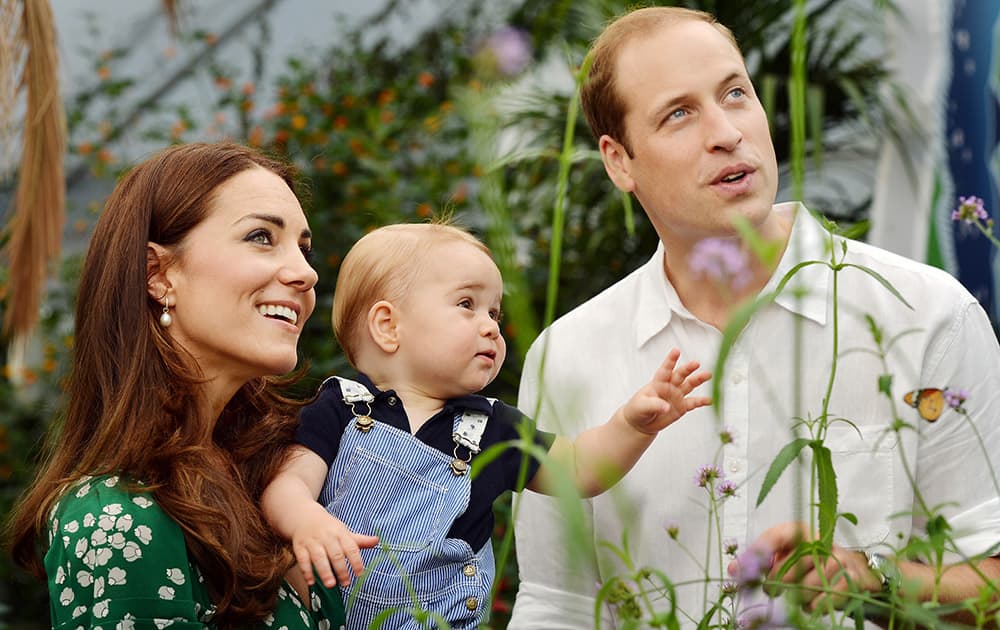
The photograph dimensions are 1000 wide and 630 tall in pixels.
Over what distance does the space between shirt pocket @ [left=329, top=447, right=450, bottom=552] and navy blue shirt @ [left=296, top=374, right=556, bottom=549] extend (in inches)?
1.7

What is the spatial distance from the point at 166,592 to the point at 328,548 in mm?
194

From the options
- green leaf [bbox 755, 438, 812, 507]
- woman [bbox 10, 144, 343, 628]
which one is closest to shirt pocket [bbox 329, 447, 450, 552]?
woman [bbox 10, 144, 343, 628]

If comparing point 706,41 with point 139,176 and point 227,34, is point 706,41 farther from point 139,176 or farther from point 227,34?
point 227,34

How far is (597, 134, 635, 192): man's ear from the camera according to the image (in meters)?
2.29

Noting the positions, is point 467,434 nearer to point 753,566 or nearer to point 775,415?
point 775,415

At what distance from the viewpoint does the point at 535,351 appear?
2355mm

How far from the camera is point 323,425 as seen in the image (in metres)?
1.86

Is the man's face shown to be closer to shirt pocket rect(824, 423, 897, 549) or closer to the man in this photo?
the man

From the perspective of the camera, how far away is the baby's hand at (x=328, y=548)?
1525 millimetres

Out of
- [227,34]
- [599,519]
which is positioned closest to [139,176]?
[599,519]

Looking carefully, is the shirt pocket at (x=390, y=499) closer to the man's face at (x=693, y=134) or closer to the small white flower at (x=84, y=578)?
the small white flower at (x=84, y=578)

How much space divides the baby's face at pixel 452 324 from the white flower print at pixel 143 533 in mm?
492

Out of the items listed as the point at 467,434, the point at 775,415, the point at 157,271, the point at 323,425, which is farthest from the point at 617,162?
the point at 157,271

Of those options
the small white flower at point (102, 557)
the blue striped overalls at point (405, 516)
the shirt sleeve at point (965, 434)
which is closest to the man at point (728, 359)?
the shirt sleeve at point (965, 434)
